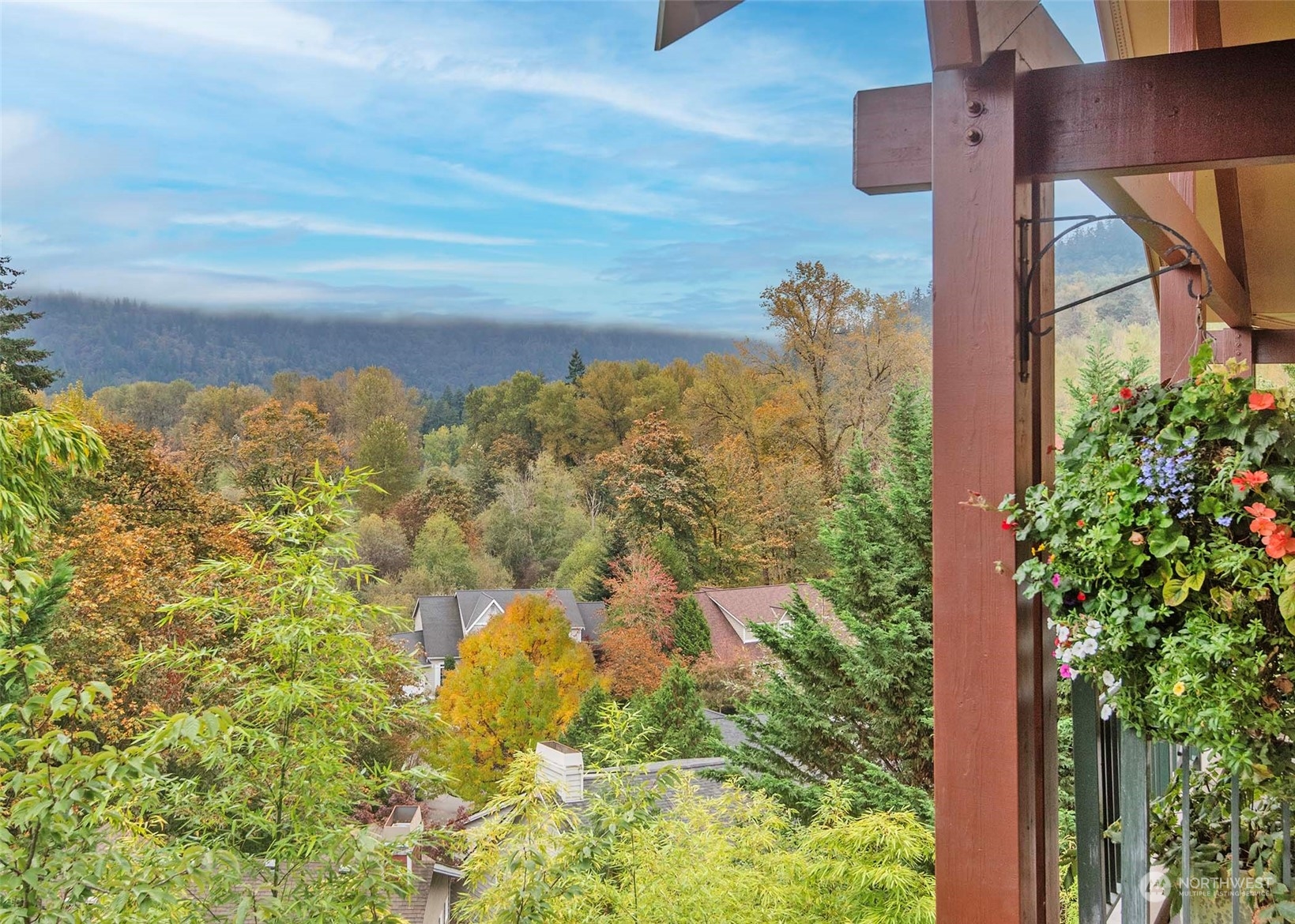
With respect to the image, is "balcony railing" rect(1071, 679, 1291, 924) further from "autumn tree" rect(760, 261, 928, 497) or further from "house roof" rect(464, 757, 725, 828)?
"autumn tree" rect(760, 261, 928, 497)

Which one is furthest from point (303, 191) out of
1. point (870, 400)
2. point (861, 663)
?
point (861, 663)

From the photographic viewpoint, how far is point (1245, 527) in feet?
3.12

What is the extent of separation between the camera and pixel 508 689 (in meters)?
10.7

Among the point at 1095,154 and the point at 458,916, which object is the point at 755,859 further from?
the point at 1095,154

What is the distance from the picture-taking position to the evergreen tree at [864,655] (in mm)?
6367

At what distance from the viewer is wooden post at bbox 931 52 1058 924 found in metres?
1.01

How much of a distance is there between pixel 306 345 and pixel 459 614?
6.47m

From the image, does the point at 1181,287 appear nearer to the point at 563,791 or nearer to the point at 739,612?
the point at 563,791

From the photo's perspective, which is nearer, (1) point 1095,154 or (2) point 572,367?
(1) point 1095,154

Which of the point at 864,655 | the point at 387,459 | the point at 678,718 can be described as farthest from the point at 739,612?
the point at 864,655

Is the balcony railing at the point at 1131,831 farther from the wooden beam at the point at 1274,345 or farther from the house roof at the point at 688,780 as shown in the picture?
the house roof at the point at 688,780

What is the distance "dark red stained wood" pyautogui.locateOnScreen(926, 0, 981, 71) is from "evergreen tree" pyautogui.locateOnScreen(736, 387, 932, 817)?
5.49m

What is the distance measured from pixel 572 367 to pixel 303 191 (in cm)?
673

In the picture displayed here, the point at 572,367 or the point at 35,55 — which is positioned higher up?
the point at 35,55
